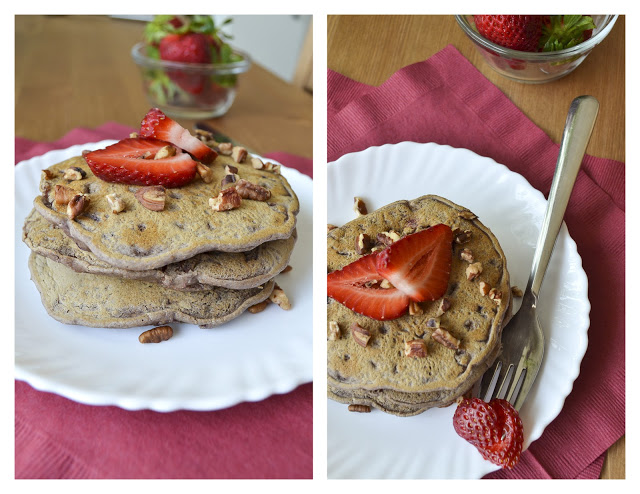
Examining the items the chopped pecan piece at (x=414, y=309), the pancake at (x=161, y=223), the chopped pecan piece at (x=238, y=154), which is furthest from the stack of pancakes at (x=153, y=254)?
the chopped pecan piece at (x=414, y=309)

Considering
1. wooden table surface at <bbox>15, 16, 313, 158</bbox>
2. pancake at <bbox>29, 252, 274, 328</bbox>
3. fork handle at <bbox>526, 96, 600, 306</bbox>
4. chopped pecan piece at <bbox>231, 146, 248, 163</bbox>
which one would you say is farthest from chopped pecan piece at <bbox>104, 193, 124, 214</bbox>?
fork handle at <bbox>526, 96, 600, 306</bbox>

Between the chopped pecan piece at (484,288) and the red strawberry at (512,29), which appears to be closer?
the chopped pecan piece at (484,288)

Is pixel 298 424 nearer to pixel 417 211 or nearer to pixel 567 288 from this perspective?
pixel 417 211

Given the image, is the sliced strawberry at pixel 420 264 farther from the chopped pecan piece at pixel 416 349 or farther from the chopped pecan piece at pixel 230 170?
the chopped pecan piece at pixel 230 170

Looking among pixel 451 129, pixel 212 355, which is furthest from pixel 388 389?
pixel 451 129

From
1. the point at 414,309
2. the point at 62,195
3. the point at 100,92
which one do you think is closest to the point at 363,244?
the point at 414,309

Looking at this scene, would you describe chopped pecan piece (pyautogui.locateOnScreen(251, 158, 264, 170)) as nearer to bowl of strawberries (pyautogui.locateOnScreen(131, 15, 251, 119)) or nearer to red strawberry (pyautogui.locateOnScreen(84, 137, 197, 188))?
red strawberry (pyautogui.locateOnScreen(84, 137, 197, 188))
